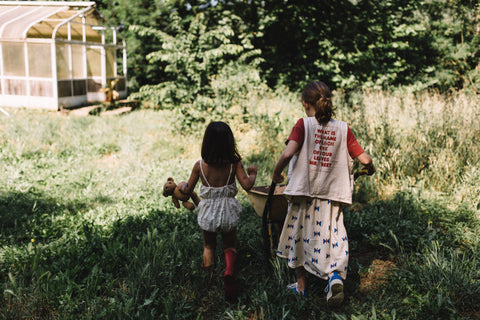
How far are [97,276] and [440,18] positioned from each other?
15.5 metres

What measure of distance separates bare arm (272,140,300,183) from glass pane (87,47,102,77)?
15.5m

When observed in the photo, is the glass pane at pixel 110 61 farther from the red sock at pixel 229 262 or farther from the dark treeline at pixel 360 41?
the red sock at pixel 229 262

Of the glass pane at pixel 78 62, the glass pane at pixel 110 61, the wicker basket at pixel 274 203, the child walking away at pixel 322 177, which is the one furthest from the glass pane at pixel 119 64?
the child walking away at pixel 322 177

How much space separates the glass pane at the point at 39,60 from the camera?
1330 centimetres

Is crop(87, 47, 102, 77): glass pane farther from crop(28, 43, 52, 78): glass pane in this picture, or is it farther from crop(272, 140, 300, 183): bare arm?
crop(272, 140, 300, 183): bare arm

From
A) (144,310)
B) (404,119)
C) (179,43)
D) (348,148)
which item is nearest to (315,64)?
(179,43)

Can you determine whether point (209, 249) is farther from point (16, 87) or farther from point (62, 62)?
point (16, 87)

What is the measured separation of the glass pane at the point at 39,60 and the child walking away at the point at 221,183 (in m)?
12.5

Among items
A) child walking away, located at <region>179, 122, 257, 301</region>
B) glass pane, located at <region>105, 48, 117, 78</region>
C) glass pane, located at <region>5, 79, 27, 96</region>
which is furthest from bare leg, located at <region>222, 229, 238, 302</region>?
glass pane, located at <region>105, 48, 117, 78</region>

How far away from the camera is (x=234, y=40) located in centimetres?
1344

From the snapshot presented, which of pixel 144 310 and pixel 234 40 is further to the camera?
pixel 234 40

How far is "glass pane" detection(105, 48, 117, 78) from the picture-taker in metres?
17.0

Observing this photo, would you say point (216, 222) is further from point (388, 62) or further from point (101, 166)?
point (388, 62)

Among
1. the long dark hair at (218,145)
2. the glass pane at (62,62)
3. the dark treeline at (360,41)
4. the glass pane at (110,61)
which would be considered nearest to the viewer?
the long dark hair at (218,145)
